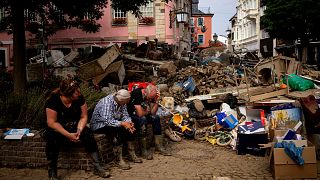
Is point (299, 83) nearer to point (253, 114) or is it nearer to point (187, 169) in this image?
point (253, 114)

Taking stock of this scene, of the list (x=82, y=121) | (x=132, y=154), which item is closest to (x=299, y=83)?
(x=132, y=154)

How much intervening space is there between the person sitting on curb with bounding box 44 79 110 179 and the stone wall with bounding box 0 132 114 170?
286 millimetres

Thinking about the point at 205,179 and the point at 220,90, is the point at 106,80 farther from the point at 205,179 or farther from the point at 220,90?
the point at 205,179

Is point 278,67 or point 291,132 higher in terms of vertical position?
point 278,67

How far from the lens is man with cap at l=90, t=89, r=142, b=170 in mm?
6348

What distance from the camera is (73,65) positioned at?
16.8 meters

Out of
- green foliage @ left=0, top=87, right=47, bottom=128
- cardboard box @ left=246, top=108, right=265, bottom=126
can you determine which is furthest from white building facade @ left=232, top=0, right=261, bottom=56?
green foliage @ left=0, top=87, right=47, bottom=128

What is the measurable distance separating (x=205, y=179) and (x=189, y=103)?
5487 millimetres

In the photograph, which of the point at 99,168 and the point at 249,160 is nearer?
the point at 99,168

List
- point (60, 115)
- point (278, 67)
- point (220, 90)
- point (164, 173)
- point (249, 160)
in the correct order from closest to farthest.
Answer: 1. point (60, 115)
2. point (164, 173)
3. point (249, 160)
4. point (220, 90)
5. point (278, 67)

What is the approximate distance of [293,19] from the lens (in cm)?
2506

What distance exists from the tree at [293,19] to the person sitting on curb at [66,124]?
22469 mm

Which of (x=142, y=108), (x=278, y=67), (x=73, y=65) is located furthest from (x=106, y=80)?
(x=142, y=108)

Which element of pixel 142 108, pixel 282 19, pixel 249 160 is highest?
pixel 282 19
